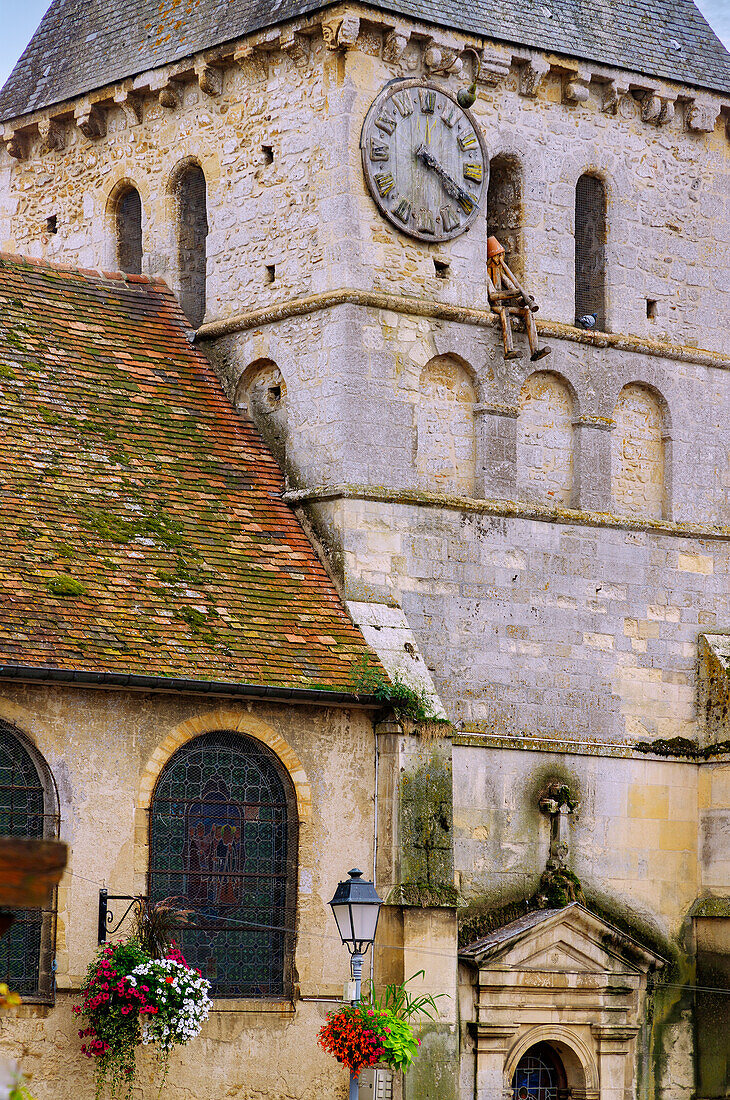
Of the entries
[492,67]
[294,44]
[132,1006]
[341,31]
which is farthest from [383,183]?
[132,1006]

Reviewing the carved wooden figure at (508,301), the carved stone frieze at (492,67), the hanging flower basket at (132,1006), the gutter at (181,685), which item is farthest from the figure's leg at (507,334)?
the hanging flower basket at (132,1006)

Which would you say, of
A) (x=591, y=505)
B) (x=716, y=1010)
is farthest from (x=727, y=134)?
(x=716, y=1010)

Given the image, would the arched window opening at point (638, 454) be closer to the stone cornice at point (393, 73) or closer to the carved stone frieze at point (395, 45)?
the stone cornice at point (393, 73)

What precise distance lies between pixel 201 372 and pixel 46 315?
5.90 feet

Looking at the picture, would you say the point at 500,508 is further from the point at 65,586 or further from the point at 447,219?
the point at 65,586

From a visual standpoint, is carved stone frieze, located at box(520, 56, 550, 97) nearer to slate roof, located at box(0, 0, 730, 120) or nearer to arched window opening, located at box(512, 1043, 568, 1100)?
slate roof, located at box(0, 0, 730, 120)

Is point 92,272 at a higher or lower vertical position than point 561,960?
higher

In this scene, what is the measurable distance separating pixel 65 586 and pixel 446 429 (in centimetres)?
499

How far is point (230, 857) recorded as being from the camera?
18.0 metres

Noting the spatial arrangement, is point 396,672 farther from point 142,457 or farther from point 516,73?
point 516,73

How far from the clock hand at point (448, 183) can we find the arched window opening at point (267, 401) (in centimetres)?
259

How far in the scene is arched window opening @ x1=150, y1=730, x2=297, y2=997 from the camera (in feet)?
58.2

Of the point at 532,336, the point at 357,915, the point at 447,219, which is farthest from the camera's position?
the point at 532,336

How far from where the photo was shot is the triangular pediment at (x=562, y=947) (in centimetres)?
1905
